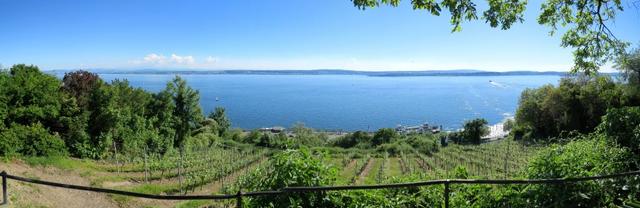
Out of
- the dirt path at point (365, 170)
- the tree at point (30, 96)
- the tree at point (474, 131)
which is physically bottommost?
the tree at point (474, 131)

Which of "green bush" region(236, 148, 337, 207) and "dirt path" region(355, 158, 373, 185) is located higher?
"green bush" region(236, 148, 337, 207)

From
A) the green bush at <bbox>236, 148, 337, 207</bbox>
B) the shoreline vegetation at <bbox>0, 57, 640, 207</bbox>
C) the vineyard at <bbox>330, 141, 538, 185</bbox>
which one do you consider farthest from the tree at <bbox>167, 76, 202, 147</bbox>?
the green bush at <bbox>236, 148, 337, 207</bbox>

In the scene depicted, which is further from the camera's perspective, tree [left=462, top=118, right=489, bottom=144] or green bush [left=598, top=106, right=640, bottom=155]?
tree [left=462, top=118, right=489, bottom=144]

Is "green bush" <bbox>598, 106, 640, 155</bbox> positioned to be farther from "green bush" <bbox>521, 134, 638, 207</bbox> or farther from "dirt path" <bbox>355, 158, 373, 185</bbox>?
"dirt path" <bbox>355, 158, 373, 185</bbox>

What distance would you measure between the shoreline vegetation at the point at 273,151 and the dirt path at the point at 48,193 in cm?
8

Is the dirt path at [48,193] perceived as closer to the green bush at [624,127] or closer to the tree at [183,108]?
the green bush at [624,127]

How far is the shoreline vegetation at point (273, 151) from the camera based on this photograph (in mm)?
3885

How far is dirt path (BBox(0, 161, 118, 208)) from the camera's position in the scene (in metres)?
9.18

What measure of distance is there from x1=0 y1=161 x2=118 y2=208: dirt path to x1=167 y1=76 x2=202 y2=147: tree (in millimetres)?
19163

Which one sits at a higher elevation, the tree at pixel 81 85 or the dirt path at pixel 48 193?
the tree at pixel 81 85

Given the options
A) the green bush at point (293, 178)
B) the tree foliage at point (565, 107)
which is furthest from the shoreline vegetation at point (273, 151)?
the tree foliage at point (565, 107)

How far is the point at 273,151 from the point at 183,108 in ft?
54.1

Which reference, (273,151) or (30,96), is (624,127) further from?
(30,96)

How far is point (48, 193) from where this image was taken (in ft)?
36.0
